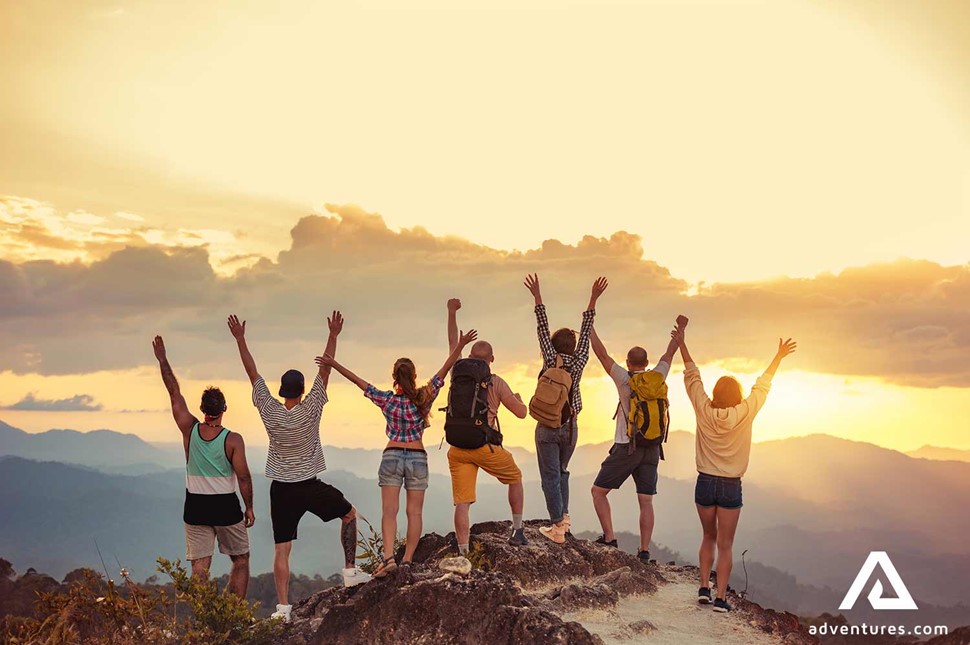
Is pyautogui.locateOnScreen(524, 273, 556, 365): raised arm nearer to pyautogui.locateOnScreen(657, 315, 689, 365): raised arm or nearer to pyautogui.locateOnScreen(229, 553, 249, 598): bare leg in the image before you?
pyautogui.locateOnScreen(657, 315, 689, 365): raised arm

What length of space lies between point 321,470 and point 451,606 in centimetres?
272

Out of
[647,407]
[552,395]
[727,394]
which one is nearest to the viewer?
[727,394]

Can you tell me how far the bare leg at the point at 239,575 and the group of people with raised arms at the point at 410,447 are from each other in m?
0.02

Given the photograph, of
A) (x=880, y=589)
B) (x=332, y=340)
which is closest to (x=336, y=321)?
(x=332, y=340)

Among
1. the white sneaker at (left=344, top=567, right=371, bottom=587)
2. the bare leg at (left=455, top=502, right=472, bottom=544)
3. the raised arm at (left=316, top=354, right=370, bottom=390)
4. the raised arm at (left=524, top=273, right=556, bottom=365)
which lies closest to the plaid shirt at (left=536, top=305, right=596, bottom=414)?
the raised arm at (left=524, top=273, right=556, bottom=365)

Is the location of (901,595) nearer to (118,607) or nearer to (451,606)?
(451,606)

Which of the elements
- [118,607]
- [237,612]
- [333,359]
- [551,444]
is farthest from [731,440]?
[118,607]

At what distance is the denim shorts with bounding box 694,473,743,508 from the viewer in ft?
40.4

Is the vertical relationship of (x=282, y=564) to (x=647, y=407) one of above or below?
below

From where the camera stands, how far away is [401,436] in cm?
1146

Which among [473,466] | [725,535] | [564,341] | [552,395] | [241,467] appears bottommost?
[725,535]

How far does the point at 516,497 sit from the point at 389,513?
2240 mm

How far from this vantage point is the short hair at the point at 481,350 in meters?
12.3

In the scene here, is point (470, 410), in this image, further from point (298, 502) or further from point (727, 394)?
point (727, 394)
